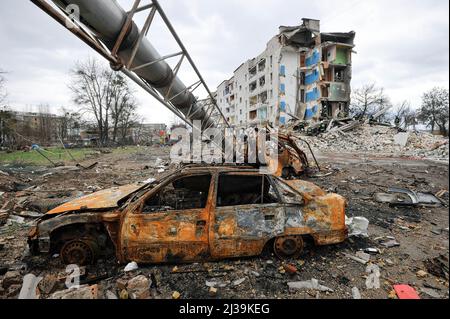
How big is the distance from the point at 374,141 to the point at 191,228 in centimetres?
2084

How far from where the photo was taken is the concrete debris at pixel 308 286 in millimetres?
2615

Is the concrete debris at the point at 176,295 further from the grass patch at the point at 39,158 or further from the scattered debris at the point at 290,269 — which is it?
Result: the grass patch at the point at 39,158

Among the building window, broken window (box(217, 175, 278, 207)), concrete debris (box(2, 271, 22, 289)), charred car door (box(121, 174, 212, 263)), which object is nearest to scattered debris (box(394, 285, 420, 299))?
broken window (box(217, 175, 278, 207))

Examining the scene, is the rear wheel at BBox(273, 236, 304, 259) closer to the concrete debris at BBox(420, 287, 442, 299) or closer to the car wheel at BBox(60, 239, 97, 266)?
the concrete debris at BBox(420, 287, 442, 299)

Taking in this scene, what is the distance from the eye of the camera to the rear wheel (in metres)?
3.10

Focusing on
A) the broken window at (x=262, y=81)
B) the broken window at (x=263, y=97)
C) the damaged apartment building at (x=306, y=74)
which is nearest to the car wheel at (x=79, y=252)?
the damaged apartment building at (x=306, y=74)

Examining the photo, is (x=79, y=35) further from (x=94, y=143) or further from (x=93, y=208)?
(x=94, y=143)

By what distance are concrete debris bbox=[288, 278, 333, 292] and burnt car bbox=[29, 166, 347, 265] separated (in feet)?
1.55

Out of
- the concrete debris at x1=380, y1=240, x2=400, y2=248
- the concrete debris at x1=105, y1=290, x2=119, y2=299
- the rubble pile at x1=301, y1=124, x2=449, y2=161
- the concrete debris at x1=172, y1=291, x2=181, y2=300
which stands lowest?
the concrete debris at x1=172, y1=291, x2=181, y2=300

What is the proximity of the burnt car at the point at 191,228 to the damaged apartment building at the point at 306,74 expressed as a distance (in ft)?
83.0

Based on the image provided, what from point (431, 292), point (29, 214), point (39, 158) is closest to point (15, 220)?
point (29, 214)

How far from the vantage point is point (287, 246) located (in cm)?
312

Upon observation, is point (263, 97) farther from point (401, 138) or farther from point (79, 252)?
point (79, 252)
